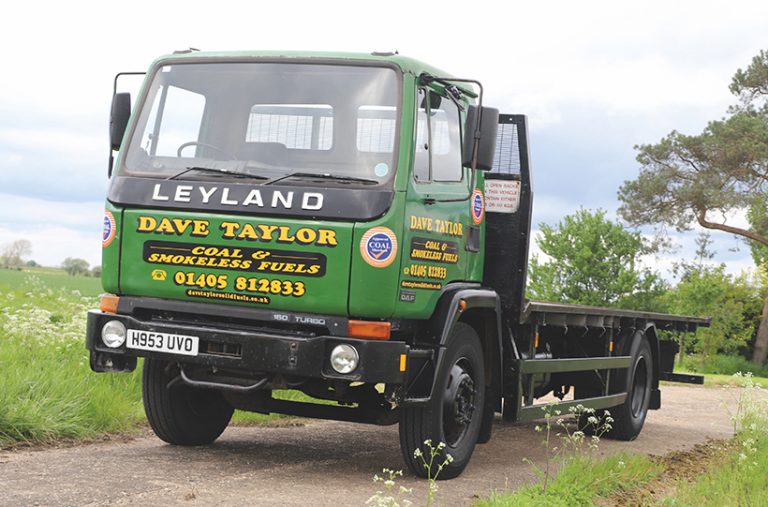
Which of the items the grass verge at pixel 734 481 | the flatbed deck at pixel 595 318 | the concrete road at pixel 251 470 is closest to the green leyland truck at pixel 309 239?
the concrete road at pixel 251 470

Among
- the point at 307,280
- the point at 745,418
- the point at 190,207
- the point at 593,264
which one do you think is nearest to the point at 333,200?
the point at 307,280

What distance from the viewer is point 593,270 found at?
189ft

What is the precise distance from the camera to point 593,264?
57.7 m

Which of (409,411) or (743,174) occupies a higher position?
(743,174)

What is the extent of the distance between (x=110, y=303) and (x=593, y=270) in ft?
169

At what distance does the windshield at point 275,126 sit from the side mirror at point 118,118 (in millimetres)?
148

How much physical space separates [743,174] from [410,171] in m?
31.2

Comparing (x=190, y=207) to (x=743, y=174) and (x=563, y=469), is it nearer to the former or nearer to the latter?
(x=563, y=469)

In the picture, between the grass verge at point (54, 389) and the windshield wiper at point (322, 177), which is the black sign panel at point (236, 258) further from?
the grass verge at point (54, 389)

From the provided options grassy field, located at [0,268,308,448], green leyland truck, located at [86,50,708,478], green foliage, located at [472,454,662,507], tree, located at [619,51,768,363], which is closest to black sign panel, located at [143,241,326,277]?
green leyland truck, located at [86,50,708,478]

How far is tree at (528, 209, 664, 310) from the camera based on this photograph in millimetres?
56688

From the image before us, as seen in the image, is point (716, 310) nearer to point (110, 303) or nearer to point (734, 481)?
point (734, 481)

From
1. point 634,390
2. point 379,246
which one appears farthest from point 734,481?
point 634,390

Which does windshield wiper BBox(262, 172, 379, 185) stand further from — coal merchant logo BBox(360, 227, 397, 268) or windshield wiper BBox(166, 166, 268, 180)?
coal merchant logo BBox(360, 227, 397, 268)
